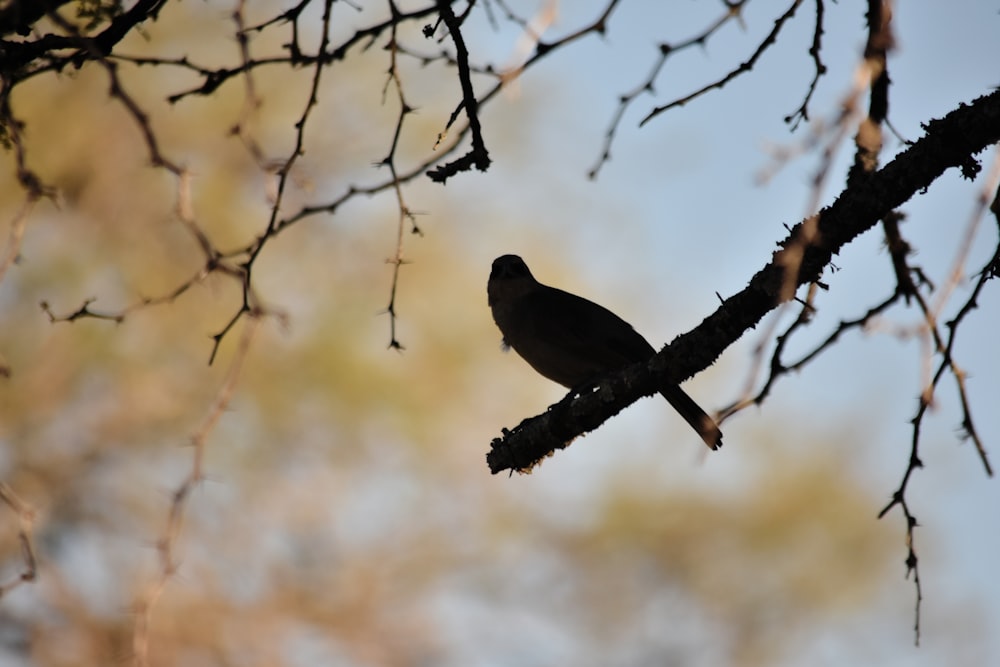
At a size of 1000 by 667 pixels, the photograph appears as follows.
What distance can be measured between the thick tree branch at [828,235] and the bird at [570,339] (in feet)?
3.87

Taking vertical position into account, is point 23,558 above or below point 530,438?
below

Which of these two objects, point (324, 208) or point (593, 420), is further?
point (593, 420)

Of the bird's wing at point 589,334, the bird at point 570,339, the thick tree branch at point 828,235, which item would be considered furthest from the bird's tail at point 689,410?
the thick tree branch at point 828,235

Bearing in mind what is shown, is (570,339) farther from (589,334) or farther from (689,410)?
(689,410)

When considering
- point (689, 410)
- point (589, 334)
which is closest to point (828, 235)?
point (689, 410)

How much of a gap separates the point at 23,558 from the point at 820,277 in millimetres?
2245

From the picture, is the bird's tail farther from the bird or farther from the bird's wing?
the bird's wing

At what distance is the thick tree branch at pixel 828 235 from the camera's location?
3176mm

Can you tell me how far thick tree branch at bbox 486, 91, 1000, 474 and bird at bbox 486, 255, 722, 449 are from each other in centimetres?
118

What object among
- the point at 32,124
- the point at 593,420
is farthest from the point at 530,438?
the point at 32,124

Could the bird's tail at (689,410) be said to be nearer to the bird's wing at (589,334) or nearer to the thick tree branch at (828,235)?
the bird's wing at (589,334)

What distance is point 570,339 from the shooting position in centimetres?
534

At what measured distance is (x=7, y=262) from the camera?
101 inches

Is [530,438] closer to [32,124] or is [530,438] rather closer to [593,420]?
[593,420]
